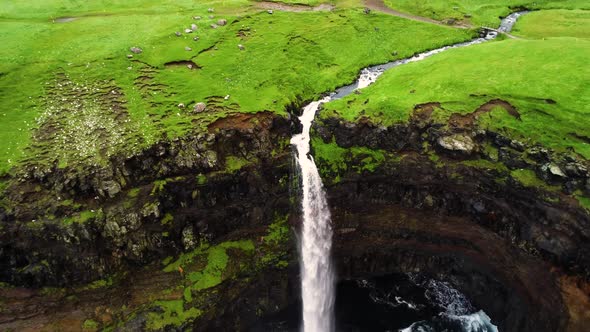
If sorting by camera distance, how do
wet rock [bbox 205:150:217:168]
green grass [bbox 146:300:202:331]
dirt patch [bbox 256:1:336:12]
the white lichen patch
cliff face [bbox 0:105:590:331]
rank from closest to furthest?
1. cliff face [bbox 0:105:590:331]
2. green grass [bbox 146:300:202:331]
3. the white lichen patch
4. wet rock [bbox 205:150:217:168]
5. dirt patch [bbox 256:1:336:12]

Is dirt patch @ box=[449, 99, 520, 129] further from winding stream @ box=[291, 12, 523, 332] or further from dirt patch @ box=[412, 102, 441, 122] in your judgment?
winding stream @ box=[291, 12, 523, 332]

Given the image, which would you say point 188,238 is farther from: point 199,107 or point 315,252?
point 199,107

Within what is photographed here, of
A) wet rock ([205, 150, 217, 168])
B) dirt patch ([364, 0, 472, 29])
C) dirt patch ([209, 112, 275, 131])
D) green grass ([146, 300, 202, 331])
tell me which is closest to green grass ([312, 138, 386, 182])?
dirt patch ([209, 112, 275, 131])

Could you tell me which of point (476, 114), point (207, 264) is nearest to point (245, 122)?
point (207, 264)

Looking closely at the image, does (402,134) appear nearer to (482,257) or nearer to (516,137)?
(516,137)

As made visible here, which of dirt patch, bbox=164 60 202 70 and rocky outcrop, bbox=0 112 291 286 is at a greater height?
dirt patch, bbox=164 60 202 70

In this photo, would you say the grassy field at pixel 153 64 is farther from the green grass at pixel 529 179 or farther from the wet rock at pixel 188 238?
the green grass at pixel 529 179

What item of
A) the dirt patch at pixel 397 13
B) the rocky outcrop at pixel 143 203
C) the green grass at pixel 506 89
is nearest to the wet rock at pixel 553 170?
the green grass at pixel 506 89
